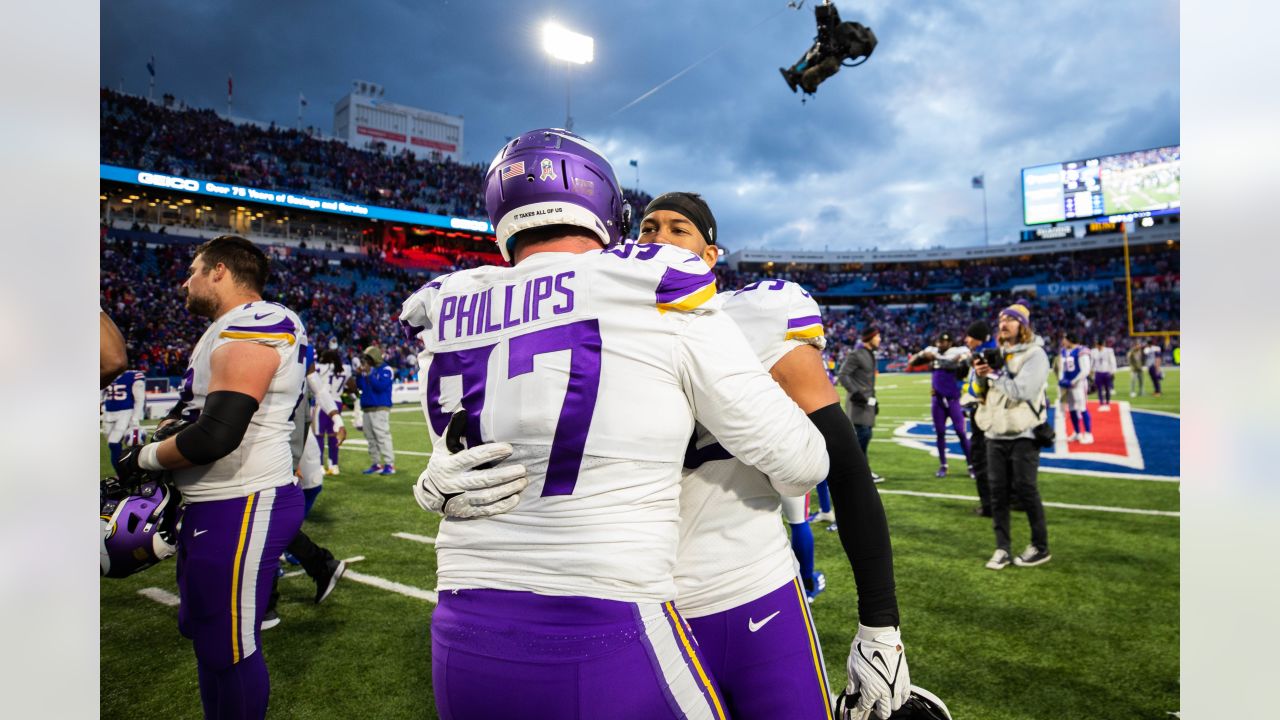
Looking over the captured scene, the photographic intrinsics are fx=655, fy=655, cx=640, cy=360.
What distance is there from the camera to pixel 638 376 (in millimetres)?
1239

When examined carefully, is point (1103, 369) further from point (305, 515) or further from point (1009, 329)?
point (305, 515)

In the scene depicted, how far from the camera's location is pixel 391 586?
5.37 meters

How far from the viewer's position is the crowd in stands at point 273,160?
106 ft

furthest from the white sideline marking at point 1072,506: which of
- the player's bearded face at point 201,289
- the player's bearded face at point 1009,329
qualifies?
the player's bearded face at point 201,289

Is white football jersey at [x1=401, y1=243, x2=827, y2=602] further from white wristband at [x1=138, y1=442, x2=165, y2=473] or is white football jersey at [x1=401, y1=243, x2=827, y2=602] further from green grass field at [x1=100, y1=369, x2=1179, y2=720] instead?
green grass field at [x1=100, y1=369, x2=1179, y2=720]

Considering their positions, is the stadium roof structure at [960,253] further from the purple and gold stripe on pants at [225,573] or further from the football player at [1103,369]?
the purple and gold stripe on pants at [225,573]

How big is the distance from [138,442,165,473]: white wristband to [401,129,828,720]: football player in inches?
74.6

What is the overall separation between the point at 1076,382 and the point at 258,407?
41.8 ft

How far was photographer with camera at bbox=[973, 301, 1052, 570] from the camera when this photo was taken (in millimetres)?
5500

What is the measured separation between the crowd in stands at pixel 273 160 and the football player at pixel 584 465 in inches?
1378

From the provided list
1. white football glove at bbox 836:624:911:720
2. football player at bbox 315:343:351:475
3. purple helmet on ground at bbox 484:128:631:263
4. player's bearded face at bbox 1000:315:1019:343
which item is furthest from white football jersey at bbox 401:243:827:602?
football player at bbox 315:343:351:475
